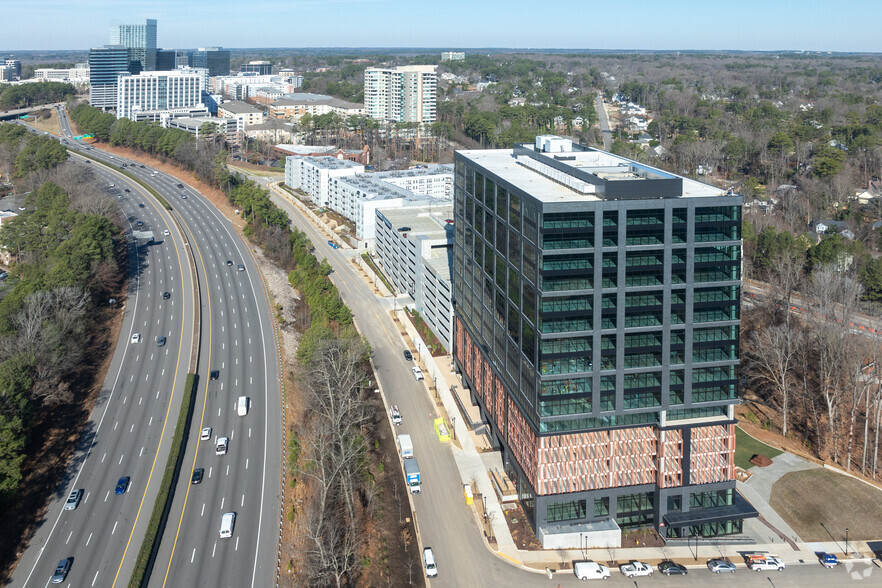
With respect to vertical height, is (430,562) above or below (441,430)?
below

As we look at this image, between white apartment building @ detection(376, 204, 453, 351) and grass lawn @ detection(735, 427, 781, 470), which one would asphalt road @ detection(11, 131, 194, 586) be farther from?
grass lawn @ detection(735, 427, 781, 470)

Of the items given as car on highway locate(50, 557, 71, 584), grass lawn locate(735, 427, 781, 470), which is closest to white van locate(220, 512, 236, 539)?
car on highway locate(50, 557, 71, 584)

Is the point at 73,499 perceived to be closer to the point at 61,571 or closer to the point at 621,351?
the point at 61,571

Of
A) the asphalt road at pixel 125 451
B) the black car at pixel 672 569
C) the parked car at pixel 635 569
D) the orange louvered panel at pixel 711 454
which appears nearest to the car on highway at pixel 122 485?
the asphalt road at pixel 125 451

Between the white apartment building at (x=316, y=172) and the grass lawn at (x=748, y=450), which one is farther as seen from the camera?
the white apartment building at (x=316, y=172)

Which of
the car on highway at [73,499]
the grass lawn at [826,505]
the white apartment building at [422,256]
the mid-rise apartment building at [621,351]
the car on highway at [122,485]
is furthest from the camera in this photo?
the white apartment building at [422,256]

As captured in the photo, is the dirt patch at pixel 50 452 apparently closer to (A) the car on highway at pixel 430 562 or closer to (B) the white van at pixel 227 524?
(B) the white van at pixel 227 524

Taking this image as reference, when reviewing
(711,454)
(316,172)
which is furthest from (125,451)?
(316,172)

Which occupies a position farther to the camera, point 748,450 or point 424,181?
point 424,181
